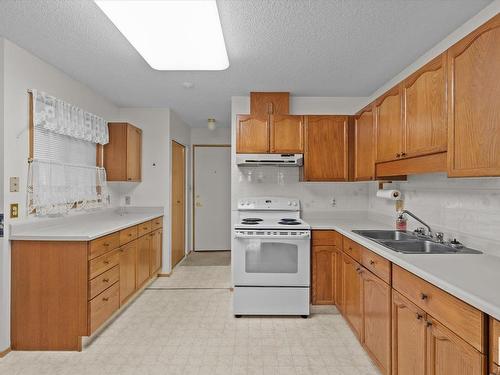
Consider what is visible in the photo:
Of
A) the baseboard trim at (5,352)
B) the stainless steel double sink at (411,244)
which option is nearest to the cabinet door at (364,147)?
the stainless steel double sink at (411,244)

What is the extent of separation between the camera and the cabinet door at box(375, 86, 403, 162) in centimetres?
228

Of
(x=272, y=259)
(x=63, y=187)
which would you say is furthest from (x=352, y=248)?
(x=63, y=187)

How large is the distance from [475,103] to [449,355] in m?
1.17

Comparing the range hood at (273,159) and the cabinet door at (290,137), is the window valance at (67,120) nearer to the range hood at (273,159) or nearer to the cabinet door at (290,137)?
the range hood at (273,159)

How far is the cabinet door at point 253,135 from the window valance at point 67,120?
155cm

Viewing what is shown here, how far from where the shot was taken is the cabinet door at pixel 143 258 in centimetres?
332

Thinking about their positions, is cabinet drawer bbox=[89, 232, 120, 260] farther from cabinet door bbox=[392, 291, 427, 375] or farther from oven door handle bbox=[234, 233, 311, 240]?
cabinet door bbox=[392, 291, 427, 375]

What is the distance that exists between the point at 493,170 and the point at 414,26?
47.7 inches

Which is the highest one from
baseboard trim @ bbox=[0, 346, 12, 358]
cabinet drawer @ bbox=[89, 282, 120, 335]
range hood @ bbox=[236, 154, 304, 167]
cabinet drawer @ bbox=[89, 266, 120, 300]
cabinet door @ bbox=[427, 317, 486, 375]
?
range hood @ bbox=[236, 154, 304, 167]

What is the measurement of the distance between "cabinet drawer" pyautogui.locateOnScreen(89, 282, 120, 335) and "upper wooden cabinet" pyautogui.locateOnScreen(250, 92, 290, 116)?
2303 millimetres

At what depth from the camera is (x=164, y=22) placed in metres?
1.78

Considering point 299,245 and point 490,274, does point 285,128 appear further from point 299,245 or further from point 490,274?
point 490,274

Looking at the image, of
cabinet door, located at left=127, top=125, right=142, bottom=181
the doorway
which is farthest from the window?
the doorway

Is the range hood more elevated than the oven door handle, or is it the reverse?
the range hood
